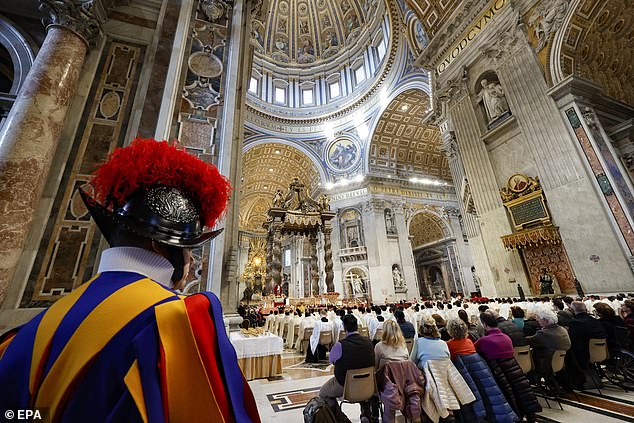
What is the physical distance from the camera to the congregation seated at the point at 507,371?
2.49 metres

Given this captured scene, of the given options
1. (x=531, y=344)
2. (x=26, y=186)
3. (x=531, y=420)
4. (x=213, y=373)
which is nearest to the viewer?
(x=213, y=373)

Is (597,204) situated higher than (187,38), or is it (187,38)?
(187,38)

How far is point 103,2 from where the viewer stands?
13.1 ft

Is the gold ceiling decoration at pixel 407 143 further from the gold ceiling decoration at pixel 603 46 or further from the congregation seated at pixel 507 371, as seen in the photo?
the congregation seated at pixel 507 371

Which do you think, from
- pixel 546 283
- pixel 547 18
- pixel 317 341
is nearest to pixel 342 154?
pixel 547 18

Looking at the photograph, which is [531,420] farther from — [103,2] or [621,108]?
[621,108]

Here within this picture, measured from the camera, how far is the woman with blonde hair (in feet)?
8.17

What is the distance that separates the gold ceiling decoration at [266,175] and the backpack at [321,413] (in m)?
19.3

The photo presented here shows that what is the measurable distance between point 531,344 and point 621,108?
9.63 meters

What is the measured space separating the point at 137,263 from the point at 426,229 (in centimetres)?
Answer: 2279

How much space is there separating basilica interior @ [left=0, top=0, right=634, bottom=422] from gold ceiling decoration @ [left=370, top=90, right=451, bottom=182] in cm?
16

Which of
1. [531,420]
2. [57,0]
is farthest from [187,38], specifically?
[531,420]

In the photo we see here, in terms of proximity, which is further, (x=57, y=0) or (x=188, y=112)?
(x=188, y=112)

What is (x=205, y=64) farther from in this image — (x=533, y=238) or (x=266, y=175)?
(x=266, y=175)
